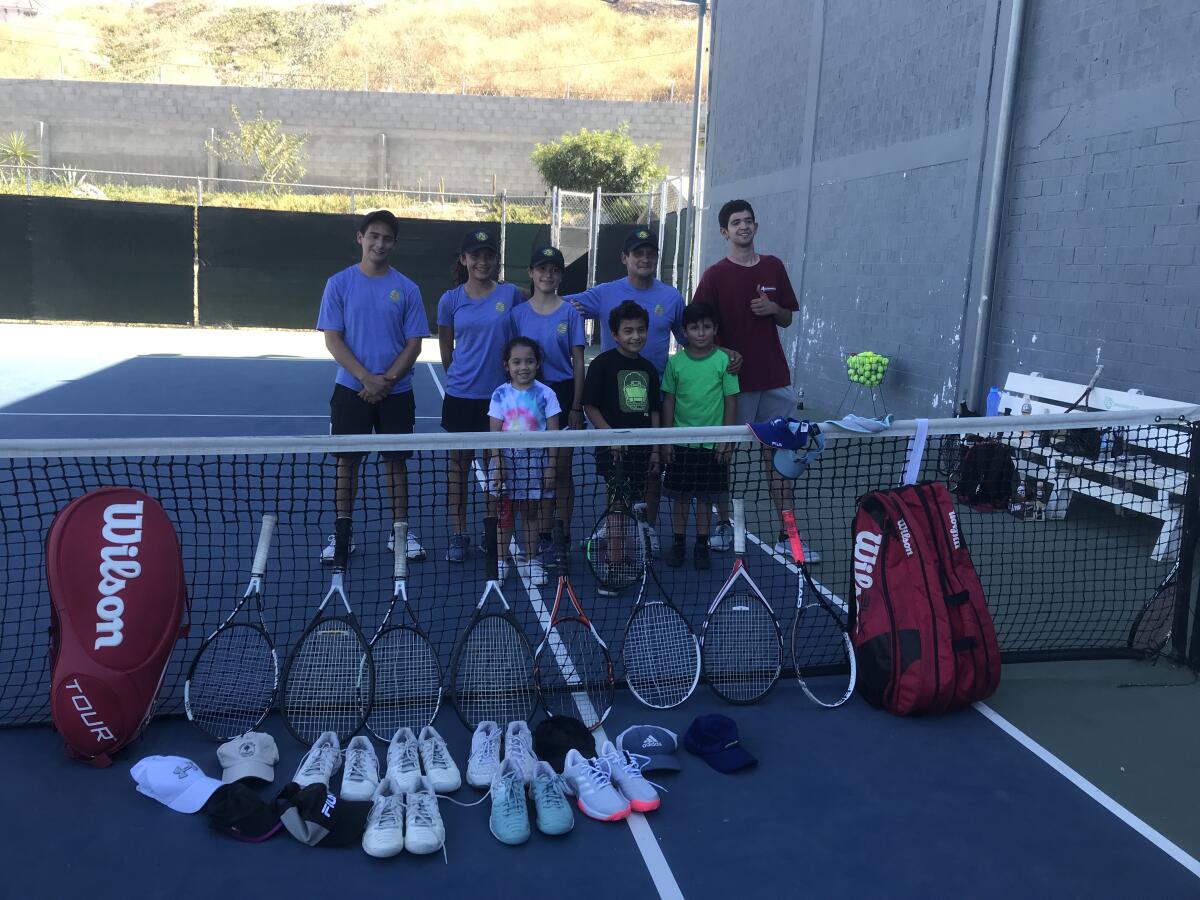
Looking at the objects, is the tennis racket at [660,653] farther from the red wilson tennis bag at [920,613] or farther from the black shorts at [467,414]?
the black shorts at [467,414]

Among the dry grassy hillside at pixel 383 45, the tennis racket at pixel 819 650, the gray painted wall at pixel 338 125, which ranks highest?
the dry grassy hillside at pixel 383 45

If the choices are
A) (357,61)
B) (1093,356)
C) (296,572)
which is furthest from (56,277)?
(357,61)

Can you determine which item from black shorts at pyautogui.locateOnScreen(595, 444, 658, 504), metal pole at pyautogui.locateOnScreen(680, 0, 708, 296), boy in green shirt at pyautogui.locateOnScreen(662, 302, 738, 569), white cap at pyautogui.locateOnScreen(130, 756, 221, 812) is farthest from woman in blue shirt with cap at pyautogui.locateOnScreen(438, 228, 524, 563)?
metal pole at pyautogui.locateOnScreen(680, 0, 708, 296)

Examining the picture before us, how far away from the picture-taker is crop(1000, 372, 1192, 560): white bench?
226 inches

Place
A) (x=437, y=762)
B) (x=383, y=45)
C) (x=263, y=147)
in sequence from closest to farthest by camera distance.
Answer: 1. (x=437, y=762)
2. (x=263, y=147)
3. (x=383, y=45)

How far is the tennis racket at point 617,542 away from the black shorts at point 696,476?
310 millimetres

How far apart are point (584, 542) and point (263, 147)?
96.4ft

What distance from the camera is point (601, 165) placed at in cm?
2842

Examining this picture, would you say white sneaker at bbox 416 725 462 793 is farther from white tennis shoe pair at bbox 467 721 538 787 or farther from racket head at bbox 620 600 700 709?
racket head at bbox 620 600 700 709

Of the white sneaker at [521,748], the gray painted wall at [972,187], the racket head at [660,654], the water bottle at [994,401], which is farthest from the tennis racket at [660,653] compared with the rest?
the water bottle at [994,401]

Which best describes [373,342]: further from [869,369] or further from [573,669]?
[869,369]

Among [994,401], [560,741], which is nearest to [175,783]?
[560,741]

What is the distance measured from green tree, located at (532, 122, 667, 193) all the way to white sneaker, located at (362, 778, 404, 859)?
26.4 metres

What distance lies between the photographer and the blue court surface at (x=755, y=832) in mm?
2816
